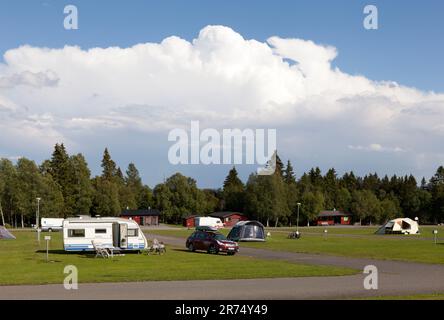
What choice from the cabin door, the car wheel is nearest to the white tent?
the car wheel

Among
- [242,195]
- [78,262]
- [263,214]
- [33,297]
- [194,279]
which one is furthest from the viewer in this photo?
[242,195]

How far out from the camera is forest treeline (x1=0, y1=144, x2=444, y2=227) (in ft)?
354

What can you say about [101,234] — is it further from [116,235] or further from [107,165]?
[107,165]

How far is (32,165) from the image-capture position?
10738 centimetres

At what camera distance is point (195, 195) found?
139250mm

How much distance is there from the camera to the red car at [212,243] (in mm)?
37031

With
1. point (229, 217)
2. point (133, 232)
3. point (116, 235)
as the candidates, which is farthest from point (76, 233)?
point (229, 217)

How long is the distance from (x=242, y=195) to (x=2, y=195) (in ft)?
183

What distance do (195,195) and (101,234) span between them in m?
102

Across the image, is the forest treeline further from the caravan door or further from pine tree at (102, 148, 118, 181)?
the caravan door
